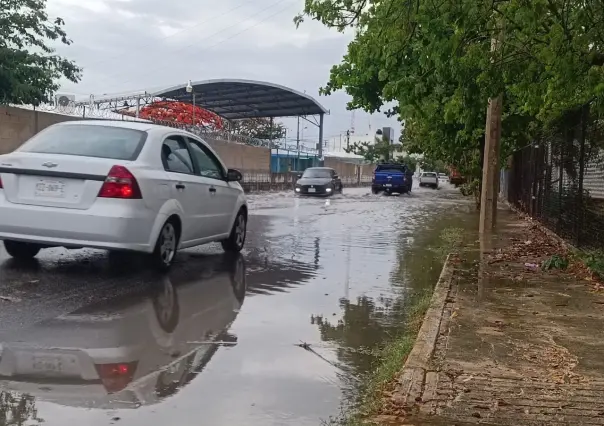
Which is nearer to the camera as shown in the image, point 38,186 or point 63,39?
point 38,186

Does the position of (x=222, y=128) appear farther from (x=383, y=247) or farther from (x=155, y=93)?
(x=383, y=247)

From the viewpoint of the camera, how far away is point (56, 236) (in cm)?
740

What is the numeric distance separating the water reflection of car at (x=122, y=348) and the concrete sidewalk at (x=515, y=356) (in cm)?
159

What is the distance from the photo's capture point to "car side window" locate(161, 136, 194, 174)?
8.34m

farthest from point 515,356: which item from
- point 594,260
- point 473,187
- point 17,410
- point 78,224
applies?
point 473,187

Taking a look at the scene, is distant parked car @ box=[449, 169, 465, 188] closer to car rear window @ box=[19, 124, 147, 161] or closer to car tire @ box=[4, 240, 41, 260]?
car rear window @ box=[19, 124, 147, 161]

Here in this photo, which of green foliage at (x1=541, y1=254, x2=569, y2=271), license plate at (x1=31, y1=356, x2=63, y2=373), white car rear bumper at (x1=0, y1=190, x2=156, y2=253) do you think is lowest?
license plate at (x1=31, y1=356, x2=63, y2=373)

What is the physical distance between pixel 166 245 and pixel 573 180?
7.06 metres

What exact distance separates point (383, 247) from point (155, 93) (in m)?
34.3

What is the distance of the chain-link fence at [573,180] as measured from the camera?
1043cm

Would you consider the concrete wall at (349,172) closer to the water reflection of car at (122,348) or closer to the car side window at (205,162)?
the car side window at (205,162)

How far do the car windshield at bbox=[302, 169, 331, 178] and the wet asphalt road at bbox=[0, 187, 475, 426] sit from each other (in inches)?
993

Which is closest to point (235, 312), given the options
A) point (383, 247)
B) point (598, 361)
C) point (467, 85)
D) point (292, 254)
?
point (598, 361)

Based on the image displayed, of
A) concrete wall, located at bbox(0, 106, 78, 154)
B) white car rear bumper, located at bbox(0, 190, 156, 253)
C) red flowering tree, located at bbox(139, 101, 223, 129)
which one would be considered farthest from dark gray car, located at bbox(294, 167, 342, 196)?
white car rear bumper, located at bbox(0, 190, 156, 253)
